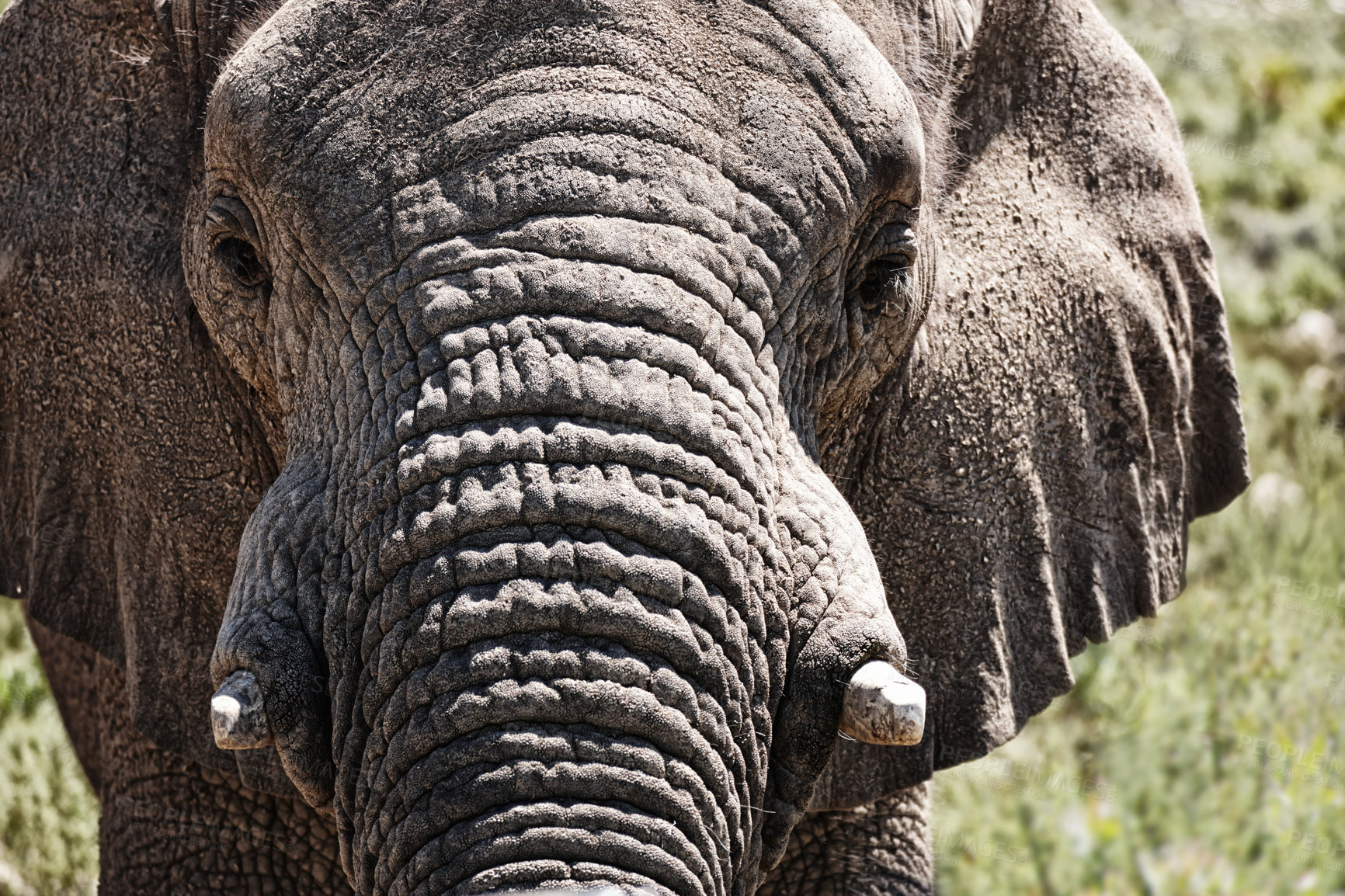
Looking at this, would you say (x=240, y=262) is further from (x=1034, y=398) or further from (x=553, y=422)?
(x=1034, y=398)

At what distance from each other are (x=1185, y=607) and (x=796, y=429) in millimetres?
4773

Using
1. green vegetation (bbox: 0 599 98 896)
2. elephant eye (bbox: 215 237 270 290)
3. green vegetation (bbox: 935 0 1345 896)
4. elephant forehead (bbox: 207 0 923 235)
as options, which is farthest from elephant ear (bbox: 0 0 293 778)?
green vegetation (bbox: 935 0 1345 896)

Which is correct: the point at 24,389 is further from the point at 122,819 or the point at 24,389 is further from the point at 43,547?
the point at 122,819

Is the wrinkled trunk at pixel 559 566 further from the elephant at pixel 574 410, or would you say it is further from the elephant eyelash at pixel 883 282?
the elephant eyelash at pixel 883 282

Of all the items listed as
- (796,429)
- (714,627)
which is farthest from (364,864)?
(796,429)

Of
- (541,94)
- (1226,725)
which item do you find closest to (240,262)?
(541,94)

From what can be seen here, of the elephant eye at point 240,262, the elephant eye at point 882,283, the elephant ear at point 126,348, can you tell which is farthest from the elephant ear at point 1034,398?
the elephant ear at point 126,348

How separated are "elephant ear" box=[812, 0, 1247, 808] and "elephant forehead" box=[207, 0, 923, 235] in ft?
1.79

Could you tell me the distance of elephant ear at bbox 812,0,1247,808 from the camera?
10.2 feet

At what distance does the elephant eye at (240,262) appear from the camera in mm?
2723

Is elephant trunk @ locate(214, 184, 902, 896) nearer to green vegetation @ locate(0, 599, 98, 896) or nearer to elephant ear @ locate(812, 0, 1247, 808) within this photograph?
elephant ear @ locate(812, 0, 1247, 808)

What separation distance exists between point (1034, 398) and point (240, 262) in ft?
4.73

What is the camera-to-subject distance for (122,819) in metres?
3.43

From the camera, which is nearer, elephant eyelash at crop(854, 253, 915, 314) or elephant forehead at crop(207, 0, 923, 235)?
elephant forehead at crop(207, 0, 923, 235)
